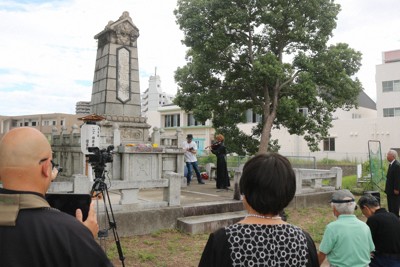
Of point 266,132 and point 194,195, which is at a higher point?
point 266,132

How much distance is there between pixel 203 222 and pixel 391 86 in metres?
29.8

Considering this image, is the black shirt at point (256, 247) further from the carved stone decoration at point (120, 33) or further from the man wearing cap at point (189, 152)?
the carved stone decoration at point (120, 33)

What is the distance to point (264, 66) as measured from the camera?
508 inches

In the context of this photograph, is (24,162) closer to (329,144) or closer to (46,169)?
(46,169)

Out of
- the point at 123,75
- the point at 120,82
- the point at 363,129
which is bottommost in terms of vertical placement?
the point at 363,129

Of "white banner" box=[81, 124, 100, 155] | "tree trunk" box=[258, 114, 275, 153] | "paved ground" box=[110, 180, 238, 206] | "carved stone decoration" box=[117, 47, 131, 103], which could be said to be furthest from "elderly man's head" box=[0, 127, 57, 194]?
"tree trunk" box=[258, 114, 275, 153]

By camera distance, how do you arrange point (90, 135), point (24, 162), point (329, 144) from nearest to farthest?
point (24, 162) < point (90, 135) < point (329, 144)

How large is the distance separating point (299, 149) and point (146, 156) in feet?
70.1

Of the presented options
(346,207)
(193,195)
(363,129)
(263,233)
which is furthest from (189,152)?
(363,129)

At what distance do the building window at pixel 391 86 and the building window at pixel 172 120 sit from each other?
71.2 ft

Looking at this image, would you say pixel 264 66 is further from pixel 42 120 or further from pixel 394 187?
pixel 42 120

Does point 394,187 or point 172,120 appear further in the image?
point 172,120

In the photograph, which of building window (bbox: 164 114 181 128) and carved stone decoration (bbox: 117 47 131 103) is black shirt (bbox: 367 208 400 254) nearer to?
carved stone decoration (bbox: 117 47 131 103)

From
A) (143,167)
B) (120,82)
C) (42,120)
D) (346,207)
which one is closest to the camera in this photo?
(346,207)
